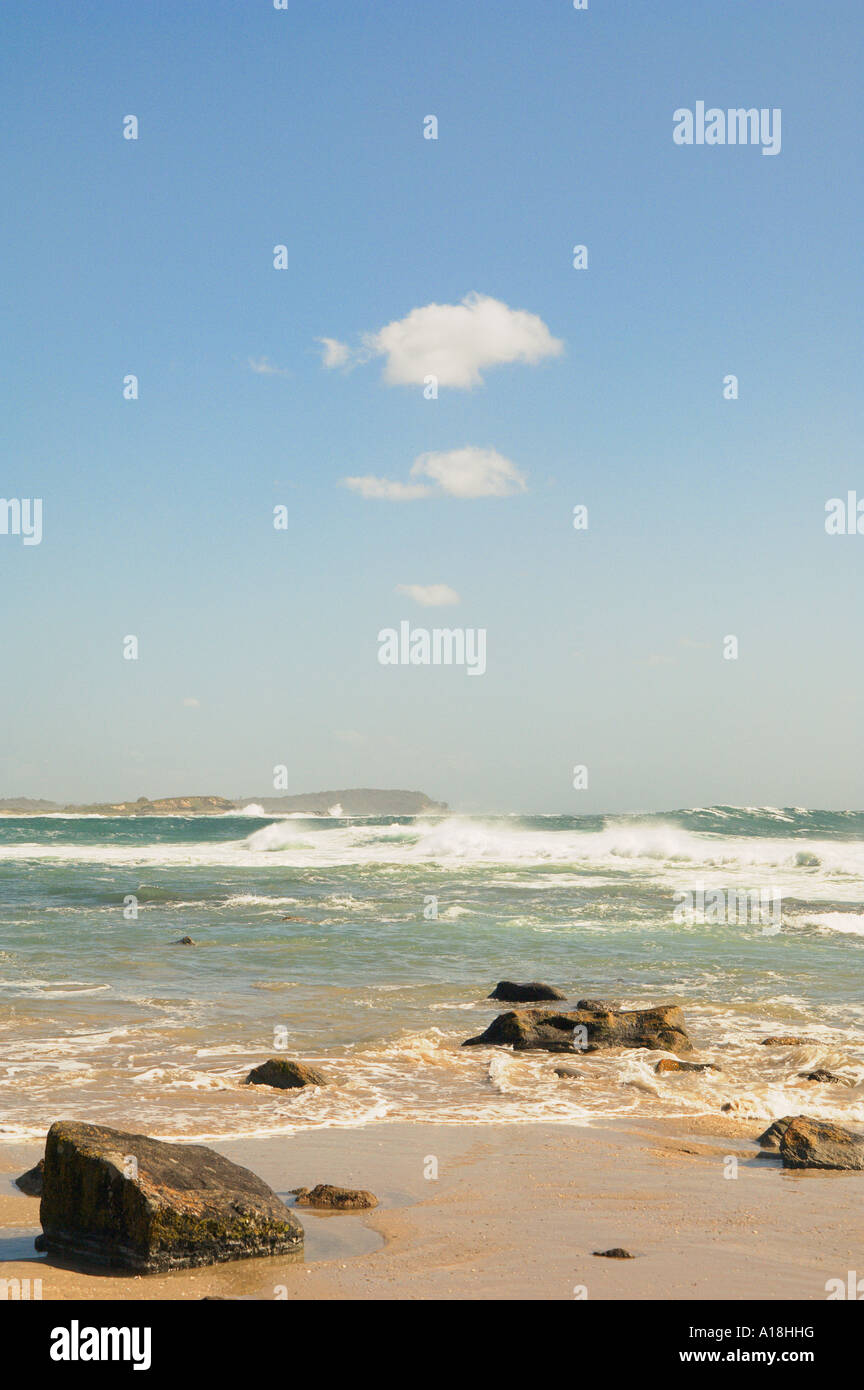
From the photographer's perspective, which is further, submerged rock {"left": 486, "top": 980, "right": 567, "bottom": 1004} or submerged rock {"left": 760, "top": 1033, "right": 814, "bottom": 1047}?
submerged rock {"left": 486, "top": 980, "right": 567, "bottom": 1004}

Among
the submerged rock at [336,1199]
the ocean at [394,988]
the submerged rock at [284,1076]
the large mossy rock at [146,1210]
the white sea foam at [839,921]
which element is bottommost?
the white sea foam at [839,921]

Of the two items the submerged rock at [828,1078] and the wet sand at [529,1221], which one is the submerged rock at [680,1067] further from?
the wet sand at [529,1221]

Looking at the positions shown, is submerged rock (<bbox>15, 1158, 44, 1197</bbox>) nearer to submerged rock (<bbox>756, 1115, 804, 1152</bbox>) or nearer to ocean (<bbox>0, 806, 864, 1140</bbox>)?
ocean (<bbox>0, 806, 864, 1140</bbox>)

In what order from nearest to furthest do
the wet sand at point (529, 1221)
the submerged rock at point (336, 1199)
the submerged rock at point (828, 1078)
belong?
the wet sand at point (529, 1221) → the submerged rock at point (336, 1199) → the submerged rock at point (828, 1078)

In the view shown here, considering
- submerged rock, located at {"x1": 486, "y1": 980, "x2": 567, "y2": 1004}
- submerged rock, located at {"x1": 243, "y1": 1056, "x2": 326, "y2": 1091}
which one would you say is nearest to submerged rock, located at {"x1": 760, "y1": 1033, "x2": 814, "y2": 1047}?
submerged rock, located at {"x1": 486, "y1": 980, "x2": 567, "y2": 1004}

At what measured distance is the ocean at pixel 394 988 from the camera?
9555 millimetres

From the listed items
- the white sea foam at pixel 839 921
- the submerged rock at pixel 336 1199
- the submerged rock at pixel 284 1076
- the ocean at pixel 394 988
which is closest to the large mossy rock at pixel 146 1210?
the submerged rock at pixel 336 1199

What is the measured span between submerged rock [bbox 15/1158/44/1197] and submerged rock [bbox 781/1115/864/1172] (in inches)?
204

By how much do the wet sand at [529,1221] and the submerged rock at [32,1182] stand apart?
96mm

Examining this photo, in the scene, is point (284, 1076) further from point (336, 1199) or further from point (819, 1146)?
point (819, 1146)

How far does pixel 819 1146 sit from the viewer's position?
778cm

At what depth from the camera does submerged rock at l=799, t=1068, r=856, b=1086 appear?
33.6 feet

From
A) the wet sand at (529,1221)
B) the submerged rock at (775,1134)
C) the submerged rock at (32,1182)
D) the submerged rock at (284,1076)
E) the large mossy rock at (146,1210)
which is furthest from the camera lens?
the submerged rock at (284,1076)
